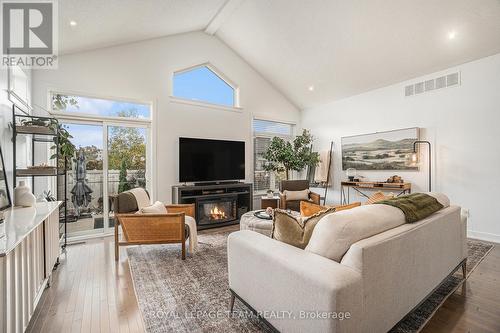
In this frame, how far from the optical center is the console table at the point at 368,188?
4.73 metres

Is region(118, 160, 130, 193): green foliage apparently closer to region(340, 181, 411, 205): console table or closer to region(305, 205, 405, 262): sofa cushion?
Answer: region(305, 205, 405, 262): sofa cushion

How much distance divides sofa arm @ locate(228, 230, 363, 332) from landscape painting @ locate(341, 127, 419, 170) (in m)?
4.35

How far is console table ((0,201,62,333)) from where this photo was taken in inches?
53.4

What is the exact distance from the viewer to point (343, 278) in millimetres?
1209

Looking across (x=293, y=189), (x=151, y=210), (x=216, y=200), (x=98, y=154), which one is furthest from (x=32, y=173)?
(x=293, y=189)

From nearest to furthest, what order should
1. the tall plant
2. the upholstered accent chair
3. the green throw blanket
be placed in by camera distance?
the green throw blanket → the upholstered accent chair → the tall plant

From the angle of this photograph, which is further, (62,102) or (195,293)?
(62,102)

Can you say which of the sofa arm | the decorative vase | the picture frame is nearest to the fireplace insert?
the decorative vase

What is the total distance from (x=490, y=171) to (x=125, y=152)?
6.20 m

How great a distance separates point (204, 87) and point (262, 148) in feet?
6.91

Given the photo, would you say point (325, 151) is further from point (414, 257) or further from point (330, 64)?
point (414, 257)

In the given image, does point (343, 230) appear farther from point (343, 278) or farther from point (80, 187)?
point (80, 187)

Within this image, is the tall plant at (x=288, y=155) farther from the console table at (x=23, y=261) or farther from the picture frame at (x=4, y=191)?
the picture frame at (x=4, y=191)

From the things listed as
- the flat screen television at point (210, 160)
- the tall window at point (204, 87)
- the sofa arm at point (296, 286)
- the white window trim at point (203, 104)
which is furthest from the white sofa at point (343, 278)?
the tall window at point (204, 87)
